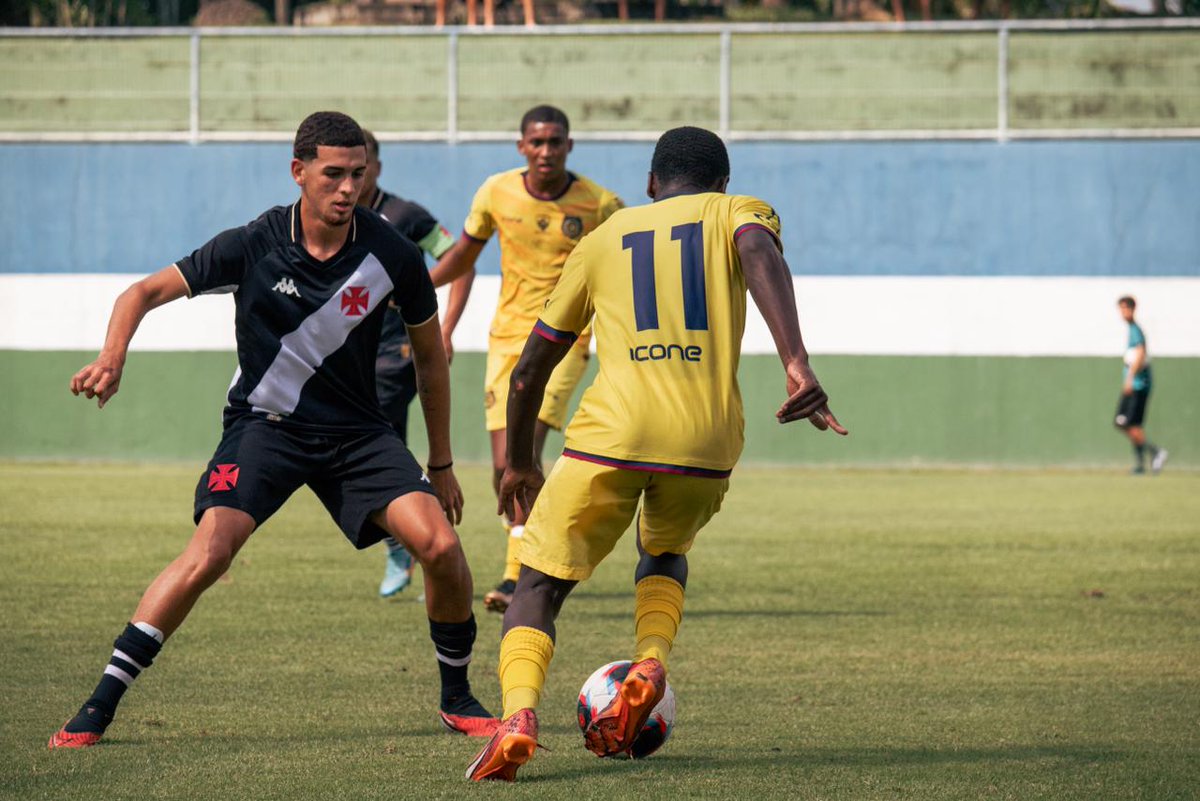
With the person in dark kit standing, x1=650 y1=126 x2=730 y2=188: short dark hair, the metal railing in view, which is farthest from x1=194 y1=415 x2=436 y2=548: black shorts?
the person in dark kit standing

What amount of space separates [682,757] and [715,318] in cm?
157

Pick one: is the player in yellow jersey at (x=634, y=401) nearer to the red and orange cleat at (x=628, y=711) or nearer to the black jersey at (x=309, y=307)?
the red and orange cleat at (x=628, y=711)

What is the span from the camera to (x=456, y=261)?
416 inches

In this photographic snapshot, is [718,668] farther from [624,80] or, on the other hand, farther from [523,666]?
[624,80]

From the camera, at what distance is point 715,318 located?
5.83 metres

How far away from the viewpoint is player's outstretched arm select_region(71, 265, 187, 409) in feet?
19.7

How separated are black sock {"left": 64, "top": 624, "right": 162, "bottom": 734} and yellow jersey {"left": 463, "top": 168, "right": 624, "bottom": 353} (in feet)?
14.8

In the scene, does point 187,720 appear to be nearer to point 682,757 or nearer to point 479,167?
point 682,757

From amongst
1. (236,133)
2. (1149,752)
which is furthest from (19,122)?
(1149,752)

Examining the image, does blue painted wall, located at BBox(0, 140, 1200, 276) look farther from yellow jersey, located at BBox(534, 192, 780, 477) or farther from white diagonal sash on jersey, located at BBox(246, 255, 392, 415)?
yellow jersey, located at BBox(534, 192, 780, 477)

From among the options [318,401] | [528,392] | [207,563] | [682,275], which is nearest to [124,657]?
[207,563]

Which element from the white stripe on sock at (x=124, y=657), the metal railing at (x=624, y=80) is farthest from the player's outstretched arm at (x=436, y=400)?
the metal railing at (x=624, y=80)

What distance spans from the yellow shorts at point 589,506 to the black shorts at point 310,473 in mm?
784

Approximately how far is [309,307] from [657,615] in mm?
1687
